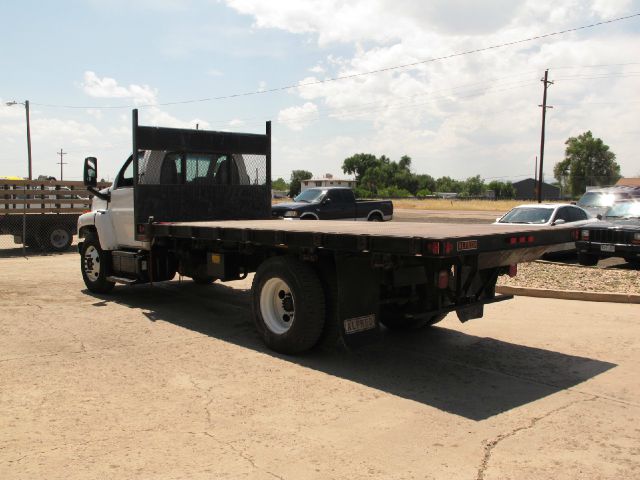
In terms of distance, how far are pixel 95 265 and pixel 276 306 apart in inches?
182

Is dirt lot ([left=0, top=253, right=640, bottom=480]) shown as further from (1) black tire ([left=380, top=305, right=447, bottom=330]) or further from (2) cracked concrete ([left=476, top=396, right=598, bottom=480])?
(1) black tire ([left=380, top=305, right=447, bottom=330])

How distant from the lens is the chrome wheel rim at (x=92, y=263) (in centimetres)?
983

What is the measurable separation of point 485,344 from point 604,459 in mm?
2941

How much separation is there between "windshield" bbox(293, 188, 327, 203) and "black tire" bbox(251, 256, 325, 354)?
13.0m

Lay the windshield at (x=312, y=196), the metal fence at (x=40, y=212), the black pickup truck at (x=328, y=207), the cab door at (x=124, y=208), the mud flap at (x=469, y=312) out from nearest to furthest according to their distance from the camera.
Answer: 1. the mud flap at (x=469, y=312)
2. the cab door at (x=124, y=208)
3. the metal fence at (x=40, y=212)
4. the black pickup truck at (x=328, y=207)
5. the windshield at (x=312, y=196)

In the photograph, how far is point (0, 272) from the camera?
A: 42.1 feet

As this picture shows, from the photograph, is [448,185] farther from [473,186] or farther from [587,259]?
[587,259]

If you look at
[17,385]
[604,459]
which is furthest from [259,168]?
[604,459]

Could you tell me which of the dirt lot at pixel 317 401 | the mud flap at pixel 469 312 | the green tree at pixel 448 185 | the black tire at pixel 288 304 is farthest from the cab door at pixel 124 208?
the green tree at pixel 448 185

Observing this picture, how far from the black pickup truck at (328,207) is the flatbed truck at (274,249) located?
27.4 ft

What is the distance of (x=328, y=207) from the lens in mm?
19438

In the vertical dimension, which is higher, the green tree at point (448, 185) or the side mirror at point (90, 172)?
the green tree at point (448, 185)

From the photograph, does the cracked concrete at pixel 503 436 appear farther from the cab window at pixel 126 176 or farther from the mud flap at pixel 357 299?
the cab window at pixel 126 176

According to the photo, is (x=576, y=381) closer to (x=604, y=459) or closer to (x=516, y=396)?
(x=516, y=396)
